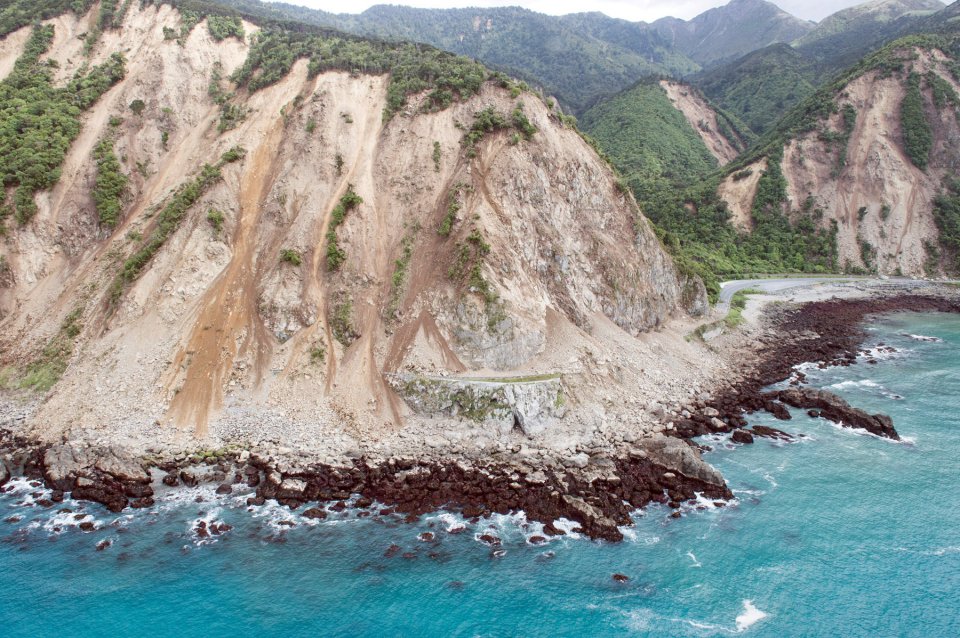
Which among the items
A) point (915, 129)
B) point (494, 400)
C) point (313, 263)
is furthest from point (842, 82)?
point (313, 263)

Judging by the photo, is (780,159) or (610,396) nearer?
(610,396)

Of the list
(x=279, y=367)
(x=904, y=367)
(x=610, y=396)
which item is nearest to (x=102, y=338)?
(x=279, y=367)

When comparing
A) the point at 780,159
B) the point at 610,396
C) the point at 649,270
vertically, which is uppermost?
the point at 780,159

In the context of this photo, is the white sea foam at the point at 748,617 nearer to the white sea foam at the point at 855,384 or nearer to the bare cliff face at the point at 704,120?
the white sea foam at the point at 855,384

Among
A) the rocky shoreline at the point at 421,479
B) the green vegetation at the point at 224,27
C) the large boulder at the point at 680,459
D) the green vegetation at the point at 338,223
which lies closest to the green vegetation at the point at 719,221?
the large boulder at the point at 680,459

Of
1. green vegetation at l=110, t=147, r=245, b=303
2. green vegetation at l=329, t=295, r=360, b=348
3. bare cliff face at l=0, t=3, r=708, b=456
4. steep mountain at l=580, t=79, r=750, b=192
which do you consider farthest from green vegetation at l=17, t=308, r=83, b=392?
steep mountain at l=580, t=79, r=750, b=192

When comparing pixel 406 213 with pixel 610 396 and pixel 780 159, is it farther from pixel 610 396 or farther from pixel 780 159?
pixel 780 159
